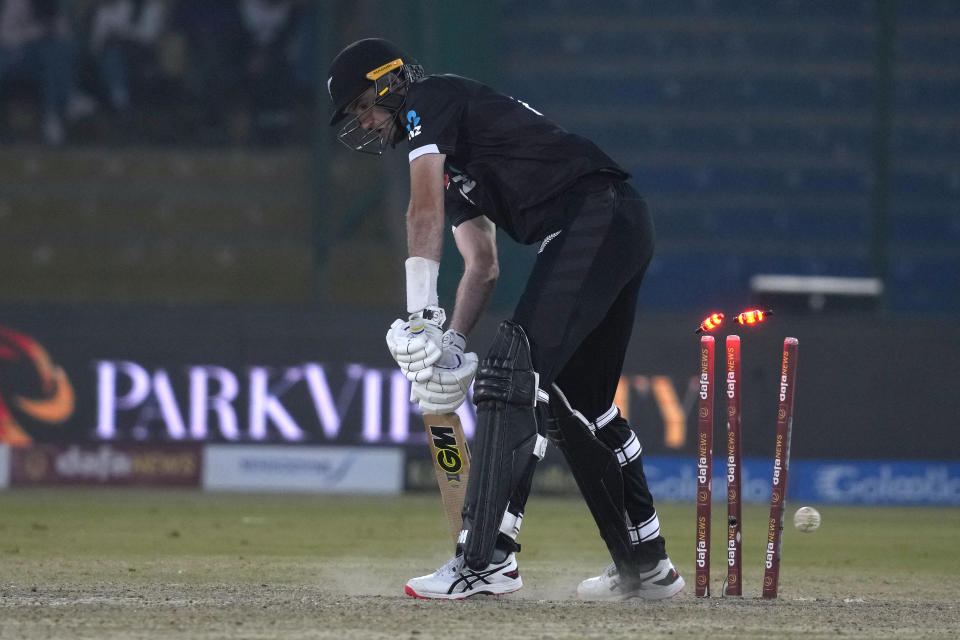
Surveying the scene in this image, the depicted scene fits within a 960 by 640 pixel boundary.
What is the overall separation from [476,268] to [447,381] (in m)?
0.49

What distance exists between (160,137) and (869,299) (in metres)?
6.39

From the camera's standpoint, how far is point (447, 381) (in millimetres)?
4434

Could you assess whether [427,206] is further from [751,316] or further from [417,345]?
[751,316]

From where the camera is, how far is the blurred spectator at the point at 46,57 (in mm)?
13352

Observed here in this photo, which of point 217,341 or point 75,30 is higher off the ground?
point 75,30

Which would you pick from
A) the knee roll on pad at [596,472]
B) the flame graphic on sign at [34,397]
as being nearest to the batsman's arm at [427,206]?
the knee roll on pad at [596,472]

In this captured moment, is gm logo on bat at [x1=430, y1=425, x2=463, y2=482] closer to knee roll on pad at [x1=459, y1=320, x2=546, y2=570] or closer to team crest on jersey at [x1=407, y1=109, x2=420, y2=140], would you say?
knee roll on pad at [x1=459, y1=320, x2=546, y2=570]

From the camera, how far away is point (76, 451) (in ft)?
33.9

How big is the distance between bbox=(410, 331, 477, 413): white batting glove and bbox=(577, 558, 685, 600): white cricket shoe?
0.75 m

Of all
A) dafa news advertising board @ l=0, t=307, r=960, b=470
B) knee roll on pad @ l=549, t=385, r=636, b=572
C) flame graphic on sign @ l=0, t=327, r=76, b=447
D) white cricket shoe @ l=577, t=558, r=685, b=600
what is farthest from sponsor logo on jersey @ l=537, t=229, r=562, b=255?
flame graphic on sign @ l=0, t=327, r=76, b=447

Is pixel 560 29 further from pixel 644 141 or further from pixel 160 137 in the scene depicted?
pixel 160 137

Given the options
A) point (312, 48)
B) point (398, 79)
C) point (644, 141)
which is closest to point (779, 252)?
point (644, 141)

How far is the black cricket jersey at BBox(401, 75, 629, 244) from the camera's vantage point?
4.48m

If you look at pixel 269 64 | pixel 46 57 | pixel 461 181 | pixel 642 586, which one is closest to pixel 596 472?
pixel 642 586
